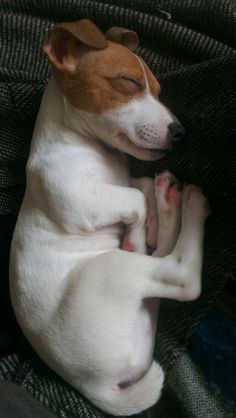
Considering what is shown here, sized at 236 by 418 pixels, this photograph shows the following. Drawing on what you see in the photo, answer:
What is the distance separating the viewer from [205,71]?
1.18 m

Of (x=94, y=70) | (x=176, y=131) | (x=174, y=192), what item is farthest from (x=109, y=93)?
(x=174, y=192)

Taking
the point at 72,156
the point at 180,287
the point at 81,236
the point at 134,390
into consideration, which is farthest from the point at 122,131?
the point at 134,390

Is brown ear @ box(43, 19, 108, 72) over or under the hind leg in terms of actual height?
over

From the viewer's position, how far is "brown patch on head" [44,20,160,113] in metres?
1.24

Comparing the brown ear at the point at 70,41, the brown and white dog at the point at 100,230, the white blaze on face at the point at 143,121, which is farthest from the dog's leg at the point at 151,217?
the brown ear at the point at 70,41

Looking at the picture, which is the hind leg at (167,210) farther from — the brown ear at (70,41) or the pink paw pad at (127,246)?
the brown ear at (70,41)

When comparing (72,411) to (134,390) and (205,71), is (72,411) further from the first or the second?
(205,71)

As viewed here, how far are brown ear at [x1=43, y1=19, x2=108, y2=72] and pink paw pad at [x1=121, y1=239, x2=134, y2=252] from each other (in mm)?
471

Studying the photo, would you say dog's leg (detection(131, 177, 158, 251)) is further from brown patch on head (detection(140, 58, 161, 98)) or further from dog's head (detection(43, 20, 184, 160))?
brown patch on head (detection(140, 58, 161, 98))

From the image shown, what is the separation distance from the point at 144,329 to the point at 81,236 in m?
0.29

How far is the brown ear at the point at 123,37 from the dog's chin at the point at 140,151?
298mm

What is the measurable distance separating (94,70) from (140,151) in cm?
24

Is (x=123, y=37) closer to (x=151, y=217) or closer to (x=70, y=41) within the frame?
(x=70, y=41)

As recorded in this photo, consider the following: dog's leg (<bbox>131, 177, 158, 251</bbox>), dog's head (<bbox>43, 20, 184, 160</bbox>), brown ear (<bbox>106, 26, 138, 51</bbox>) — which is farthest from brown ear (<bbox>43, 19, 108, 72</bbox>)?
dog's leg (<bbox>131, 177, 158, 251</bbox>)
